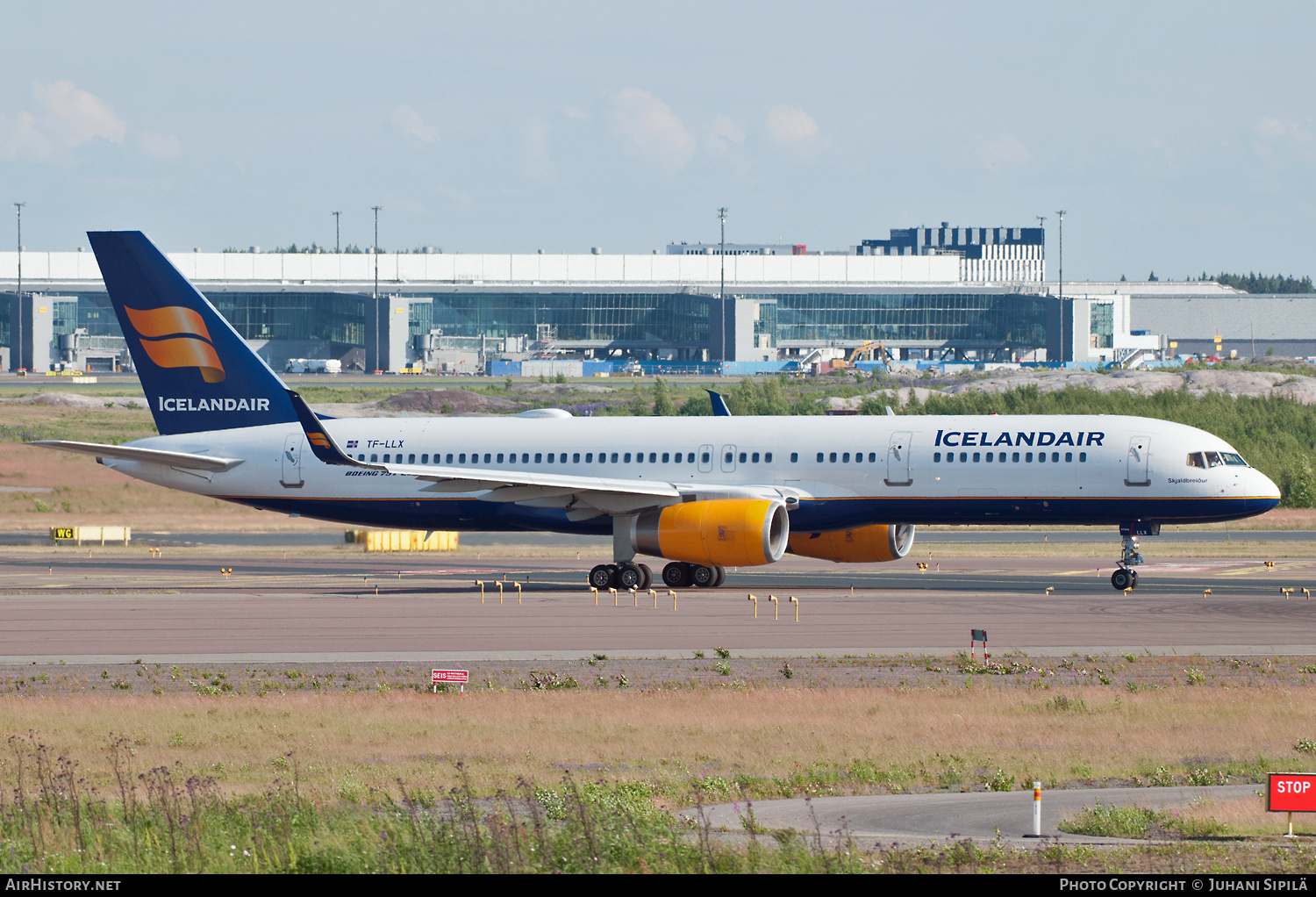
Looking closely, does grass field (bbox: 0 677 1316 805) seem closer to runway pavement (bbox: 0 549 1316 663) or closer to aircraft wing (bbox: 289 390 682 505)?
runway pavement (bbox: 0 549 1316 663)

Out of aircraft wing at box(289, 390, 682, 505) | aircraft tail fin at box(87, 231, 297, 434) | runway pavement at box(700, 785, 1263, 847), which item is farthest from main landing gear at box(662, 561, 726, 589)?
runway pavement at box(700, 785, 1263, 847)

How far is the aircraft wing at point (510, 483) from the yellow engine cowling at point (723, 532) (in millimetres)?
1328

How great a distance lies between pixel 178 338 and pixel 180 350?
1.42 feet

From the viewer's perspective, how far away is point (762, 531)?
1806 inches

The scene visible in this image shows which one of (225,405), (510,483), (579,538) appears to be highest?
(225,405)

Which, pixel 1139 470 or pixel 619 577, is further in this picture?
pixel 619 577

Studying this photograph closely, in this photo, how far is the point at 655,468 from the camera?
5075 cm

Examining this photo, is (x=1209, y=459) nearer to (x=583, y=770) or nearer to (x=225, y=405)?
(x=583, y=770)

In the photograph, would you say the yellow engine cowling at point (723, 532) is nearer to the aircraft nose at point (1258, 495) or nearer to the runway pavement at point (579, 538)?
the aircraft nose at point (1258, 495)

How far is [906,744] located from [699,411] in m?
88.6

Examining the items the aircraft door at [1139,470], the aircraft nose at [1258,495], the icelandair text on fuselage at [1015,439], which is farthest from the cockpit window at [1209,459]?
the icelandair text on fuselage at [1015,439]

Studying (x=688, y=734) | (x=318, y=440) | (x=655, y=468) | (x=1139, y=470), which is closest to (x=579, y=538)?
(x=655, y=468)

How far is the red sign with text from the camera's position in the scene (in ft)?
52.7
